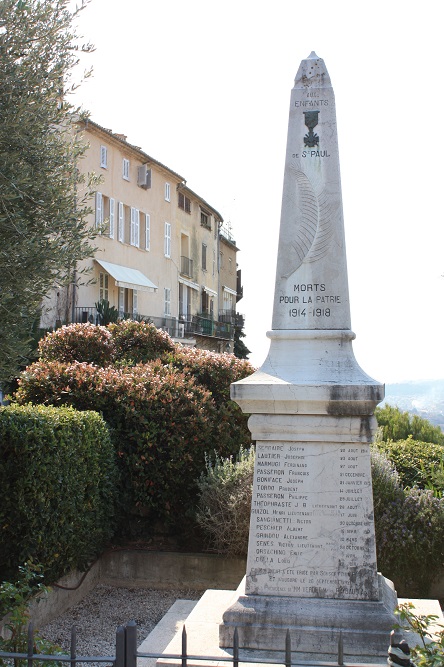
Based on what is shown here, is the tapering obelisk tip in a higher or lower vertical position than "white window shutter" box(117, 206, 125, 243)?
lower

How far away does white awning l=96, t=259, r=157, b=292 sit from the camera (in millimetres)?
33031

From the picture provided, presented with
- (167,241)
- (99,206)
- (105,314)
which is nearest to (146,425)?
(105,314)

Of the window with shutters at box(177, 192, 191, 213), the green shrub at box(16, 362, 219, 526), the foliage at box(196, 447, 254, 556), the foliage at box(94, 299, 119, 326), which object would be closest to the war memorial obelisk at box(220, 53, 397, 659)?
the foliage at box(196, 447, 254, 556)

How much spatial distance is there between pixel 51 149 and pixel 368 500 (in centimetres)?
373

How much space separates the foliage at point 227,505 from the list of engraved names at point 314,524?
10.7 feet

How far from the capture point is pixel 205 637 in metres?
5.70

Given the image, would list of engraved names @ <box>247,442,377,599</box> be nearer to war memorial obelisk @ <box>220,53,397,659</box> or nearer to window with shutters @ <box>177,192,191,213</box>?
war memorial obelisk @ <box>220,53,397,659</box>

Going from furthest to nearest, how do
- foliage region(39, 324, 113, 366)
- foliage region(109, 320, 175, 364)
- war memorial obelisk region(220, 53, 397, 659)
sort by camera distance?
foliage region(109, 320, 175, 364), foliage region(39, 324, 113, 366), war memorial obelisk region(220, 53, 397, 659)

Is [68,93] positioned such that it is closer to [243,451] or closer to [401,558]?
[243,451]

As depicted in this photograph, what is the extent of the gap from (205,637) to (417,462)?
5506 millimetres

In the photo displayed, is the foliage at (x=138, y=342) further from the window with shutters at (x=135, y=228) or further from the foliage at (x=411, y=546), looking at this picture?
the window with shutters at (x=135, y=228)

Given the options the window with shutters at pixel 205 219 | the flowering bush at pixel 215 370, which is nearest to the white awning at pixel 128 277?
the window with shutters at pixel 205 219

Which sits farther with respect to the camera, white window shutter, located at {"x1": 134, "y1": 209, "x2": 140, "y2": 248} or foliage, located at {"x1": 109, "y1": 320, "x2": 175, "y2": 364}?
white window shutter, located at {"x1": 134, "y1": 209, "x2": 140, "y2": 248}

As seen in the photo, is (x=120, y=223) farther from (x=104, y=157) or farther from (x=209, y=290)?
(x=209, y=290)
